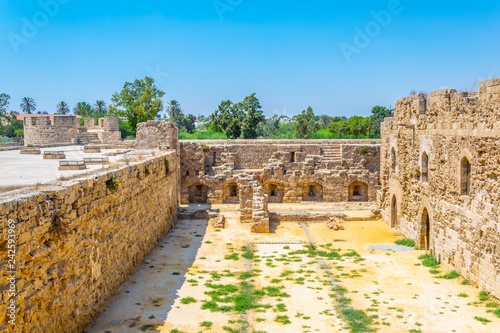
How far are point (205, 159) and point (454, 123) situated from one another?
1668cm

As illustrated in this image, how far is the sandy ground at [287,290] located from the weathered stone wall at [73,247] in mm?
682

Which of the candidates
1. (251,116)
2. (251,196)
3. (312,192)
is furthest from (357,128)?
(251,196)

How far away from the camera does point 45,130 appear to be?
24219 mm

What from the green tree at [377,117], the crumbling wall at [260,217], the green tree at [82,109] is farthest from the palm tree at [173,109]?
the crumbling wall at [260,217]

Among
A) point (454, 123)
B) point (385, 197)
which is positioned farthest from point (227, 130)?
point (454, 123)

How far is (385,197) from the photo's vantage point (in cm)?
2006

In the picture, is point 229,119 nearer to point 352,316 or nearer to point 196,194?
point 196,194

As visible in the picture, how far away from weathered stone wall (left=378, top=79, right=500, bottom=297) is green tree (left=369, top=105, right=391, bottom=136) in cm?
3019

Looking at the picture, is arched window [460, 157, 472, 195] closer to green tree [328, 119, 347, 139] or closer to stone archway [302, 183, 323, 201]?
stone archway [302, 183, 323, 201]

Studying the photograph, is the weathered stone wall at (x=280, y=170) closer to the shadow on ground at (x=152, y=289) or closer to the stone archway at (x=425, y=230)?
the shadow on ground at (x=152, y=289)

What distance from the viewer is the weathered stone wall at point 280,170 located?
2597 cm

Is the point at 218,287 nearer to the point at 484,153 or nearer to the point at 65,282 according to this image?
the point at 65,282

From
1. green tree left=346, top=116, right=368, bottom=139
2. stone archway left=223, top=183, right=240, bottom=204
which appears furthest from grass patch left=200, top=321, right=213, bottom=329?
green tree left=346, top=116, right=368, bottom=139

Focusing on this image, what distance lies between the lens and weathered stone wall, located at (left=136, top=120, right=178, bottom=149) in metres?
22.7
